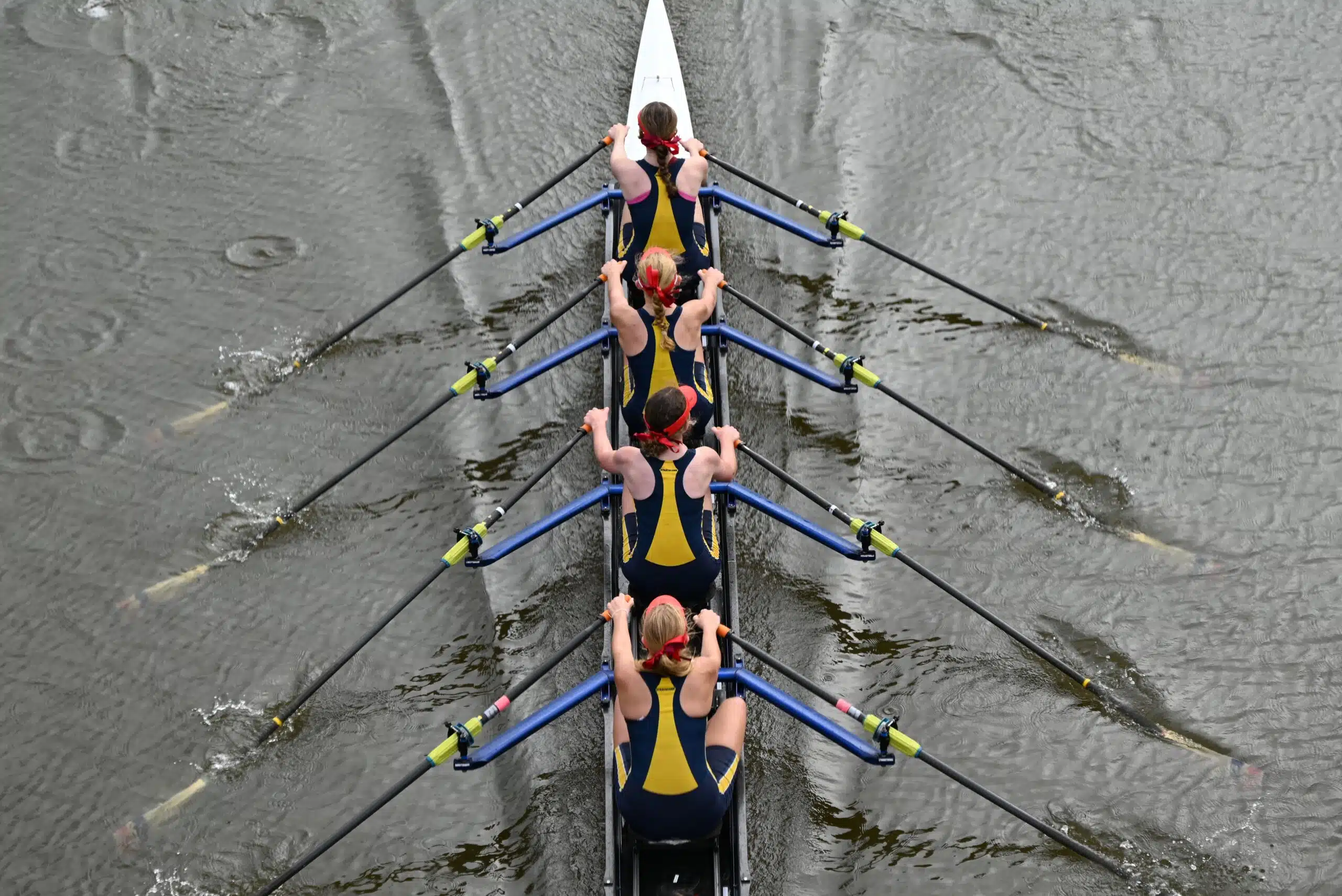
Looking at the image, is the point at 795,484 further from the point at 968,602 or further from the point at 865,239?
the point at 865,239

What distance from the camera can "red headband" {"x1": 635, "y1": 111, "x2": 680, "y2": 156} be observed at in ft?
22.8

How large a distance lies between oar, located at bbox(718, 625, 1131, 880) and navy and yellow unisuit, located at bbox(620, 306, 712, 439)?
1.33 meters

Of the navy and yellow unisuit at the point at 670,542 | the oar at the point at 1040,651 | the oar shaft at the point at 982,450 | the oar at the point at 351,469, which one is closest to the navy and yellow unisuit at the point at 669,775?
the navy and yellow unisuit at the point at 670,542

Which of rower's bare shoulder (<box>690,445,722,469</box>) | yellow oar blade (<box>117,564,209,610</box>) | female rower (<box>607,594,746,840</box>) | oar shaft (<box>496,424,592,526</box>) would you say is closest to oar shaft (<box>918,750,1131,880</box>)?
female rower (<box>607,594,746,840</box>)

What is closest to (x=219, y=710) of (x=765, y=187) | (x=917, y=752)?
(x=917, y=752)

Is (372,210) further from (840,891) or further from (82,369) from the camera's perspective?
(840,891)

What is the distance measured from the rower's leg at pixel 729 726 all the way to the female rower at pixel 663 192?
2.82 m

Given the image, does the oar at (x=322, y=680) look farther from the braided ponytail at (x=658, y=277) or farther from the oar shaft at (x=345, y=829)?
the oar shaft at (x=345, y=829)

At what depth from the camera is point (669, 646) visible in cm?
484

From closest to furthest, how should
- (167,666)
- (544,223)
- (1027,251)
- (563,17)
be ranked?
1. (167,666)
2. (544,223)
3. (1027,251)
4. (563,17)

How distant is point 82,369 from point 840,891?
18.1 ft

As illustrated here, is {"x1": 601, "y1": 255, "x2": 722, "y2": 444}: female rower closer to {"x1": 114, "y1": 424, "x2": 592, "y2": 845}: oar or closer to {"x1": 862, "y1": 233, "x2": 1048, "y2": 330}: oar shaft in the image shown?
{"x1": 114, "y1": 424, "x2": 592, "y2": 845}: oar

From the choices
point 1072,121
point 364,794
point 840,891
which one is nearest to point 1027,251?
point 1072,121

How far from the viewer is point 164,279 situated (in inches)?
347
